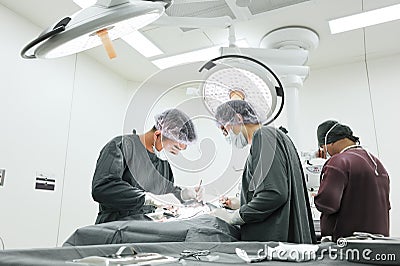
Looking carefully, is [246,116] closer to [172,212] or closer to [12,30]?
[172,212]

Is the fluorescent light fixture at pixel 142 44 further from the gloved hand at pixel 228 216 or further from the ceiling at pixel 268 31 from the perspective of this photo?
the gloved hand at pixel 228 216

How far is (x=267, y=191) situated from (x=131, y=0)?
73 centimetres

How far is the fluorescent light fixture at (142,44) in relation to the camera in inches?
113

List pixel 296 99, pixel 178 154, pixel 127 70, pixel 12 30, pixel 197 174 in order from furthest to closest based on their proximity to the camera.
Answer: pixel 127 70
pixel 12 30
pixel 296 99
pixel 178 154
pixel 197 174

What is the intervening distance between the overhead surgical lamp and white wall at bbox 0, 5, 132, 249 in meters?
1.85

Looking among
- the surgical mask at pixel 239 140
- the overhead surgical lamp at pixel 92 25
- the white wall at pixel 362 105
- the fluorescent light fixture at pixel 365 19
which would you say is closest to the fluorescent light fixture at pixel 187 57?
the fluorescent light fixture at pixel 365 19

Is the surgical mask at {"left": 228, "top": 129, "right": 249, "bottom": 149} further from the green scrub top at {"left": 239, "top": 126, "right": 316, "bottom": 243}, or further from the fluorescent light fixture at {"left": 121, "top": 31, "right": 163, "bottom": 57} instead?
the fluorescent light fixture at {"left": 121, "top": 31, "right": 163, "bottom": 57}

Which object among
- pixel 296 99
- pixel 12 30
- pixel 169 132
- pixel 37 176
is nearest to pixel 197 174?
pixel 169 132

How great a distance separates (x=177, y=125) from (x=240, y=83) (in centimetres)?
28

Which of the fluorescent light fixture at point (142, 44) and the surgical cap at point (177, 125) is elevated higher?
the fluorescent light fixture at point (142, 44)

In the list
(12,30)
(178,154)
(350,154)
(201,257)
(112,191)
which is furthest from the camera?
(12,30)

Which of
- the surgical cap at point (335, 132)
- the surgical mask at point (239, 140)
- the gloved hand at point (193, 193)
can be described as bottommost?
the gloved hand at point (193, 193)

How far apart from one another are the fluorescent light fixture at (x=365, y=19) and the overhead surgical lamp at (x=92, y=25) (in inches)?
84.2

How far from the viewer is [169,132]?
1.34 m
